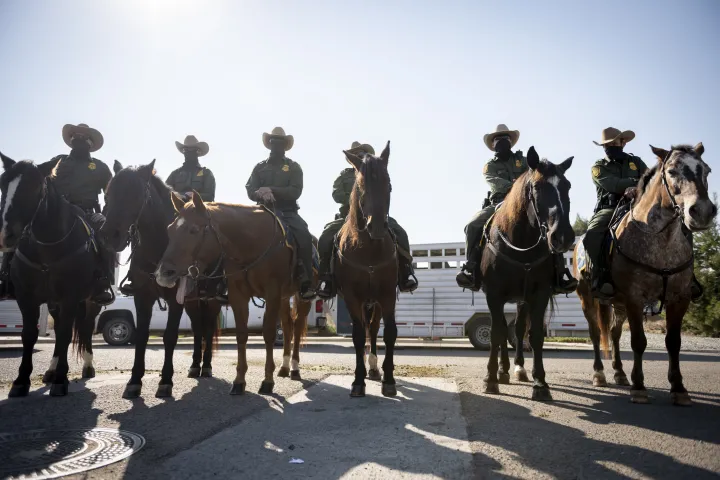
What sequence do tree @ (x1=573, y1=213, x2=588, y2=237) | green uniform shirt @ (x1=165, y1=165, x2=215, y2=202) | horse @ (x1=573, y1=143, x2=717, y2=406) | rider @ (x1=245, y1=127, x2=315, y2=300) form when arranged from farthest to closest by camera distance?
1. tree @ (x1=573, y1=213, x2=588, y2=237)
2. green uniform shirt @ (x1=165, y1=165, x2=215, y2=202)
3. rider @ (x1=245, y1=127, x2=315, y2=300)
4. horse @ (x1=573, y1=143, x2=717, y2=406)

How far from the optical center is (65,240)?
617 centimetres

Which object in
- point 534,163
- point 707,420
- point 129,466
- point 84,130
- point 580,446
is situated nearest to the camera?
point 129,466

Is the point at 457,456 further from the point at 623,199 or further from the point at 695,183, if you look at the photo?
the point at 623,199

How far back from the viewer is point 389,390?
5.85 meters

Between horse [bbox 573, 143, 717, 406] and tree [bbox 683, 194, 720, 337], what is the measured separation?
1552cm

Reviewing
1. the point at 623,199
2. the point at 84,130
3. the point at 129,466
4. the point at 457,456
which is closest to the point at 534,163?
the point at 623,199

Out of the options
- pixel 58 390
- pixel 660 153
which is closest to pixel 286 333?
pixel 58 390

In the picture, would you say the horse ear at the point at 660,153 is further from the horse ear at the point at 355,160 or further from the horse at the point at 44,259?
the horse at the point at 44,259

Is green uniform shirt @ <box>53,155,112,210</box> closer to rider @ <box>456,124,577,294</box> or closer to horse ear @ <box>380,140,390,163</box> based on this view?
horse ear @ <box>380,140,390,163</box>

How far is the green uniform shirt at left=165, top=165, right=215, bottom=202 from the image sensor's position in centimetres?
864

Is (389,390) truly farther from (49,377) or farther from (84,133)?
(84,133)

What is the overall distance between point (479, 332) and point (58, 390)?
447 inches

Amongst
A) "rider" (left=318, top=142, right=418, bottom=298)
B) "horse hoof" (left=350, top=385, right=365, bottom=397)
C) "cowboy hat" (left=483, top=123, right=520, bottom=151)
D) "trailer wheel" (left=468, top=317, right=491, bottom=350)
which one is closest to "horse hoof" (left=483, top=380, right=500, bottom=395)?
"horse hoof" (left=350, top=385, right=365, bottom=397)

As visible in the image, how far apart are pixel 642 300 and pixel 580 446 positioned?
2.95m
